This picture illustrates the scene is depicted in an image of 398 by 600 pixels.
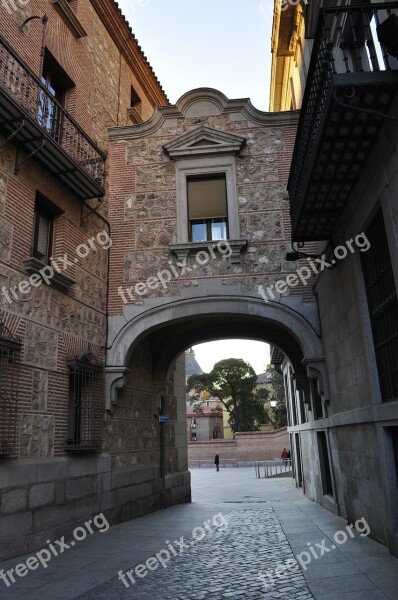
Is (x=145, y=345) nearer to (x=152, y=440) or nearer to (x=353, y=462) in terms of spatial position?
(x=152, y=440)

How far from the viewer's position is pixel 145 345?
12.2m

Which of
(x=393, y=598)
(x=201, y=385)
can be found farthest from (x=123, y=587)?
(x=201, y=385)

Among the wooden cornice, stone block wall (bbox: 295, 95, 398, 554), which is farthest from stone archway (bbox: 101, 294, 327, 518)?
the wooden cornice

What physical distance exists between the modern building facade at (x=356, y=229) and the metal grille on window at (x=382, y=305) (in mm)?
14

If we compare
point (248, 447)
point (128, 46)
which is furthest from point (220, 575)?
point (248, 447)

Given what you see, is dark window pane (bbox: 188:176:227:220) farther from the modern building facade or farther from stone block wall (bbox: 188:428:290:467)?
stone block wall (bbox: 188:428:290:467)

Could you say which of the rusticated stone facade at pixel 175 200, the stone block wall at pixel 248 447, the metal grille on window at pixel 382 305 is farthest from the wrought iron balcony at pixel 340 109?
the stone block wall at pixel 248 447

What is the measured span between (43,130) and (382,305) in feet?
18.0

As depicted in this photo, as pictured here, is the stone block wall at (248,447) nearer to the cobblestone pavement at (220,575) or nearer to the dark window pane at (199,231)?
the dark window pane at (199,231)

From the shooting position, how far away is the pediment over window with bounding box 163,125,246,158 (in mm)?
10719

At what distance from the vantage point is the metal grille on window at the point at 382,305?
5.76 metres

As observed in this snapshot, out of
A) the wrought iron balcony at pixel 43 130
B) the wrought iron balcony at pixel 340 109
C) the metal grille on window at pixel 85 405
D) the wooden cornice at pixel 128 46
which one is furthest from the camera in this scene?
the wooden cornice at pixel 128 46

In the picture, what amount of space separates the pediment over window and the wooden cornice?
12.8 feet

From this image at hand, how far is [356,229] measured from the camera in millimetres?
6590
